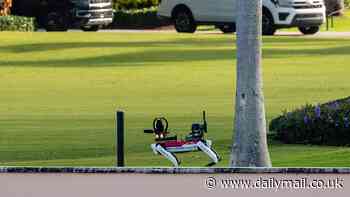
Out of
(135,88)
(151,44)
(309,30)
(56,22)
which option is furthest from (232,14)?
(135,88)

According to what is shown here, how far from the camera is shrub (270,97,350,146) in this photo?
744 inches

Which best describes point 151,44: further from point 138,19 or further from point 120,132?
point 120,132

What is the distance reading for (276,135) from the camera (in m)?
19.8

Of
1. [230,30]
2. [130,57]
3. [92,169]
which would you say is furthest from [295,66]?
[92,169]

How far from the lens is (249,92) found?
1457cm

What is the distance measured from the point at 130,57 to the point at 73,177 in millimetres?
22235

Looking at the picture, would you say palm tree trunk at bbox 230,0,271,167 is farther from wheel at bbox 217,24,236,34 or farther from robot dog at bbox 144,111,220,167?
wheel at bbox 217,24,236,34

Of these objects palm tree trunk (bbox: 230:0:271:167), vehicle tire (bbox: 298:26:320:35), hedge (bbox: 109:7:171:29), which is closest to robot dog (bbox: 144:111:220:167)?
palm tree trunk (bbox: 230:0:271:167)

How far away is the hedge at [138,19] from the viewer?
4978 centimetres

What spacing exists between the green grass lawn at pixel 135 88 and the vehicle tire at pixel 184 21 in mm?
2722

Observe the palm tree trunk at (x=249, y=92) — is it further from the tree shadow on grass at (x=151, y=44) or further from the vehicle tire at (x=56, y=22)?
the vehicle tire at (x=56, y=22)

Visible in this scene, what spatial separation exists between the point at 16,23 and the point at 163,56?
24.2ft

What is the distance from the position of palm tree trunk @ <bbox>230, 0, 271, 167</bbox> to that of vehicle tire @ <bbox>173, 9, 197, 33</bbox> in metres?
27.2

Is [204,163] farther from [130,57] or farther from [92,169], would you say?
[130,57]
